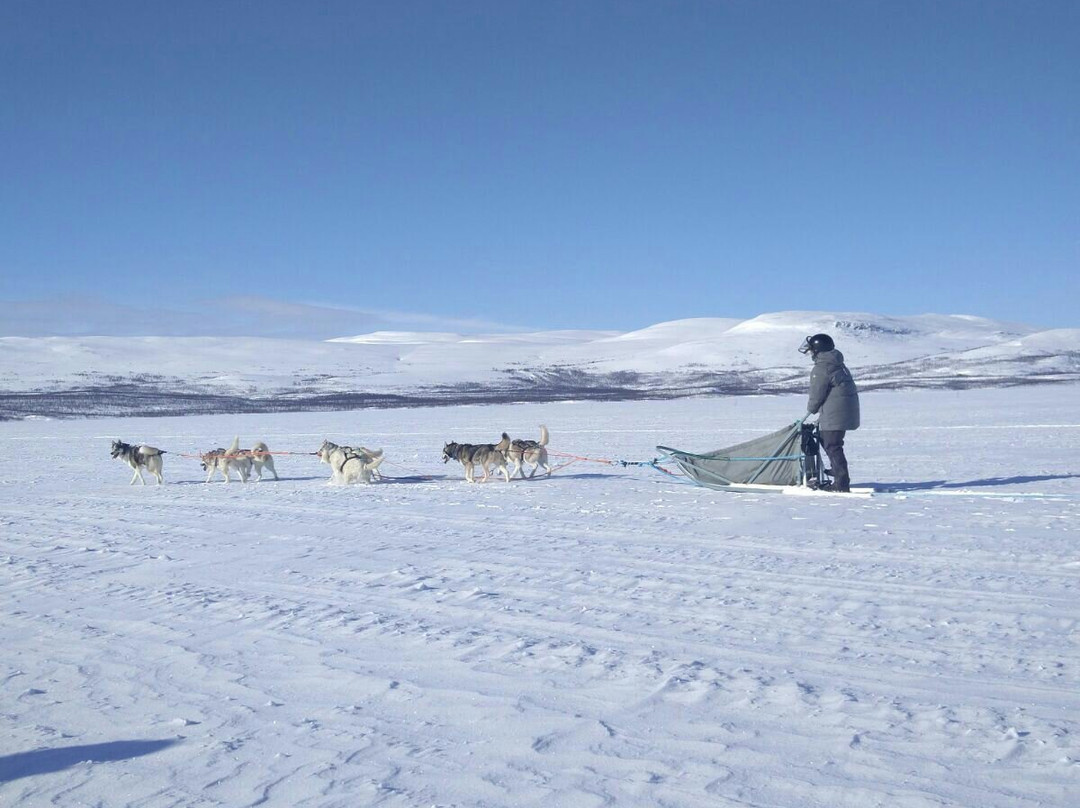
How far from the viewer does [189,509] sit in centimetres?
870

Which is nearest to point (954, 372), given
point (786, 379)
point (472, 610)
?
point (786, 379)

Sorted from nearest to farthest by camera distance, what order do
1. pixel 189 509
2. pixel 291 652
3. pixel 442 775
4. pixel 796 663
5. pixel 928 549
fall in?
pixel 442 775, pixel 796 663, pixel 291 652, pixel 928 549, pixel 189 509

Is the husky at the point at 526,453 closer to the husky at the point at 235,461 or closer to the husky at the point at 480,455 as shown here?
the husky at the point at 480,455

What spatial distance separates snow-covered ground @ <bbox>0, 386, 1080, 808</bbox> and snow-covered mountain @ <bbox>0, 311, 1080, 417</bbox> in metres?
31.8

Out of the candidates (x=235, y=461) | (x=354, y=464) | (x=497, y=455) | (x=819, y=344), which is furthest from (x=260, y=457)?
(x=819, y=344)

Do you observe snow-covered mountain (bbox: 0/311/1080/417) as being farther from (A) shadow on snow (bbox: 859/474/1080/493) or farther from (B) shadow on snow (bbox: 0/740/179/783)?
(B) shadow on snow (bbox: 0/740/179/783)

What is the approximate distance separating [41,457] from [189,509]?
347 inches

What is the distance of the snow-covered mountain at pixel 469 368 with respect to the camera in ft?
146

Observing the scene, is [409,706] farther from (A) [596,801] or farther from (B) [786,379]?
(B) [786,379]

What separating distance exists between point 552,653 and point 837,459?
5024 mm

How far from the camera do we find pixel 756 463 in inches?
351

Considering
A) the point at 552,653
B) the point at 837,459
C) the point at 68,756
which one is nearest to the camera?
the point at 68,756

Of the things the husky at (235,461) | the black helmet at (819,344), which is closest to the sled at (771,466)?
the black helmet at (819,344)

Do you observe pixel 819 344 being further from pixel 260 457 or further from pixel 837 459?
pixel 260 457
